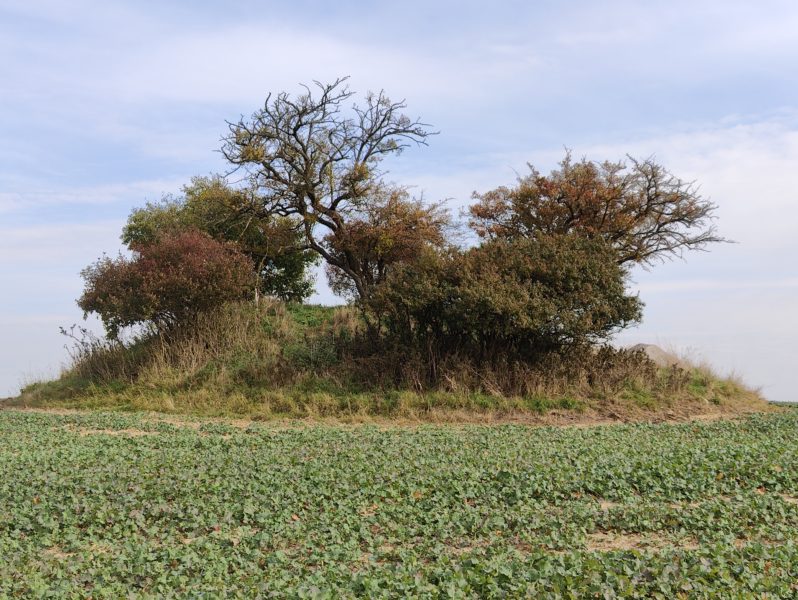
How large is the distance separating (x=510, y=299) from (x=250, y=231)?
12134 millimetres

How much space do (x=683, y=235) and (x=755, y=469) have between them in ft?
56.5

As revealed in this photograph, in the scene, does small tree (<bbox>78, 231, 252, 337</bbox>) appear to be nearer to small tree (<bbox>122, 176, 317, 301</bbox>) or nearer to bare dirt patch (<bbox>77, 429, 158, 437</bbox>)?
small tree (<bbox>122, 176, 317, 301</bbox>)

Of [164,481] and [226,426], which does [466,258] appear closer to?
[226,426]

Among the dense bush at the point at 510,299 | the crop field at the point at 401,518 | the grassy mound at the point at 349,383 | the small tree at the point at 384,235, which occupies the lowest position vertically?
the crop field at the point at 401,518

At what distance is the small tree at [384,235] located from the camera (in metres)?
23.8

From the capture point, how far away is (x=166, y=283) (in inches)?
721

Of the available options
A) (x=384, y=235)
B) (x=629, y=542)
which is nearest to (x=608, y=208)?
(x=384, y=235)

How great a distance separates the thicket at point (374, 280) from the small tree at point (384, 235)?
48 millimetres

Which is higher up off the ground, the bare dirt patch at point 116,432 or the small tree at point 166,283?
the small tree at point 166,283

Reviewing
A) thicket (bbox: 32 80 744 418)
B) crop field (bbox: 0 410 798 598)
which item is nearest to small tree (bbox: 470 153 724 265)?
thicket (bbox: 32 80 744 418)

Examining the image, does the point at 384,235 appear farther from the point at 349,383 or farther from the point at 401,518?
the point at 401,518

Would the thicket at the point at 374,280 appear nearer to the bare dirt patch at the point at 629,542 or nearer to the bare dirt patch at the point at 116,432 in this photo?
the bare dirt patch at the point at 116,432

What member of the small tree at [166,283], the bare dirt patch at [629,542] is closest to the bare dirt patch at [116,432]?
the small tree at [166,283]

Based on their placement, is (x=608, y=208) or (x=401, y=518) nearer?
(x=401, y=518)
